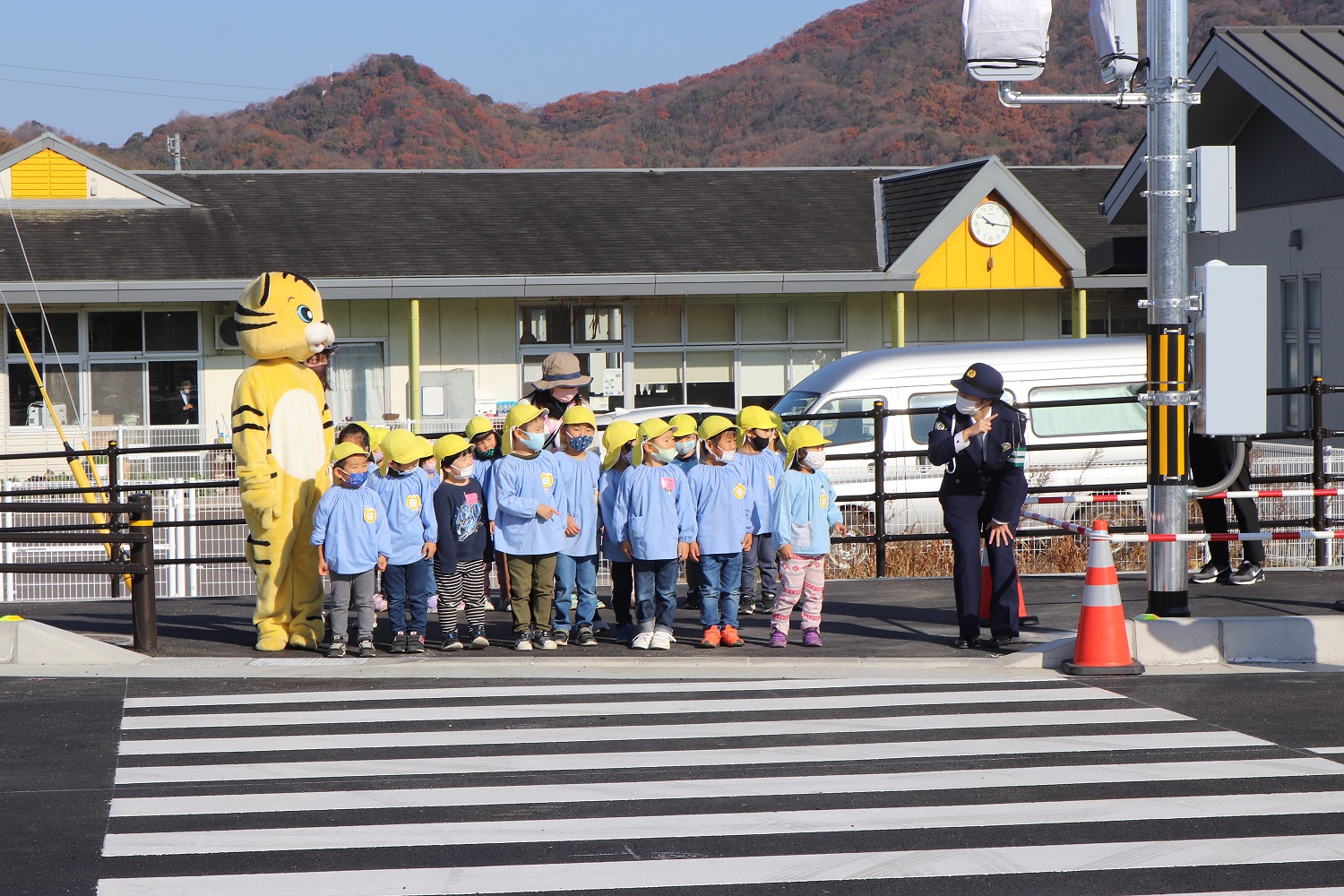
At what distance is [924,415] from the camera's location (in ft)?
46.0

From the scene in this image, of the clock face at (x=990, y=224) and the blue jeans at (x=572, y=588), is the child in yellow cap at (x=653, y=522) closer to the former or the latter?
the blue jeans at (x=572, y=588)

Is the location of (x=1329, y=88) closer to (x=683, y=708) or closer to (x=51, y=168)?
(x=683, y=708)

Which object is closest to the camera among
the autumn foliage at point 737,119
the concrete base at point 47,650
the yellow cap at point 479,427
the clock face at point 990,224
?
the concrete base at point 47,650

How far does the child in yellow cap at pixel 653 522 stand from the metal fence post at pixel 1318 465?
593cm

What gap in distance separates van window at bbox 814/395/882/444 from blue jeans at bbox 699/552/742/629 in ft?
13.8

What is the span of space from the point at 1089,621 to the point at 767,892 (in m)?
4.23

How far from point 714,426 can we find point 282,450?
109 inches

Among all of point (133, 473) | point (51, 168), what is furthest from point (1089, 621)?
point (51, 168)

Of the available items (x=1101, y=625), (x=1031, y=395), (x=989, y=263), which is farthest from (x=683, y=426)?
(x=989, y=263)

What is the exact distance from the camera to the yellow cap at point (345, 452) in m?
9.17

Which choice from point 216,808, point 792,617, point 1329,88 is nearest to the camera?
point 216,808

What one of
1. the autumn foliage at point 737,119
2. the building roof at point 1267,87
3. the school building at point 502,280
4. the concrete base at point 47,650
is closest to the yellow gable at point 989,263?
the school building at point 502,280

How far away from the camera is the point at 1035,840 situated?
5.55 m

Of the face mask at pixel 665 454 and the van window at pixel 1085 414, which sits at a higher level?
the van window at pixel 1085 414
